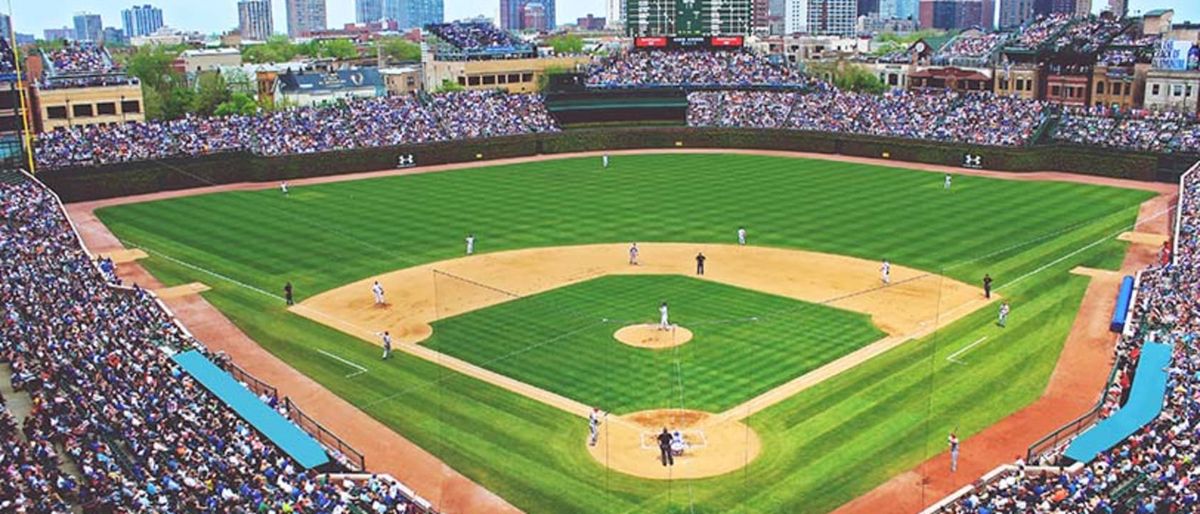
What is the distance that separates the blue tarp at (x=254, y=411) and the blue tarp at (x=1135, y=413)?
18.0 metres

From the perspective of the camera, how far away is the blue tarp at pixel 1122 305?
3584cm

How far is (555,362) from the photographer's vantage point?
3291 centimetres

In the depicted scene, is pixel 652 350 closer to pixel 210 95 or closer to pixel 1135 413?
pixel 1135 413

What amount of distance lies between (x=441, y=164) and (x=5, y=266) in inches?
1709

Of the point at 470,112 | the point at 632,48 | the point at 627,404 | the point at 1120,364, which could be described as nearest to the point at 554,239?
the point at 627,404

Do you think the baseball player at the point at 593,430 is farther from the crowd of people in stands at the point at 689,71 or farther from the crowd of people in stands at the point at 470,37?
the crowd of people in stands at the point at 470,37

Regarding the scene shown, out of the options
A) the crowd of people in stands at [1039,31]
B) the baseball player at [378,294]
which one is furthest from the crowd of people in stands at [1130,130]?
the baseball player at [378,294]

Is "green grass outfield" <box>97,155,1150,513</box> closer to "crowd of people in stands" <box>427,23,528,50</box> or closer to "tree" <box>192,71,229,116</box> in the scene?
"crowd of people in stands" <box>427,23,528,50</box>

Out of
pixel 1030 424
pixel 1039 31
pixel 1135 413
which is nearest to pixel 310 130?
pixel 1030 424

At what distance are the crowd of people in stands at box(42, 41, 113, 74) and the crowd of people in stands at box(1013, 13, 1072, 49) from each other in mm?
83285

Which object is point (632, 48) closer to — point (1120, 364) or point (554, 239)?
point (554, 239)

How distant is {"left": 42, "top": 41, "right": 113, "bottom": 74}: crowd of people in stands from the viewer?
85.2 metres

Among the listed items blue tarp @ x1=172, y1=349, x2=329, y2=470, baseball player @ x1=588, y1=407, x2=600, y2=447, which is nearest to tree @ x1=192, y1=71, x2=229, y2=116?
blue tarp @ x1=172, y1=349, x2=329, y2=470

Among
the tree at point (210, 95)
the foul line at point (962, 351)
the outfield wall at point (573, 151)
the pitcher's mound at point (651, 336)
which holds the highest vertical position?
the tree at point (210, 95)
